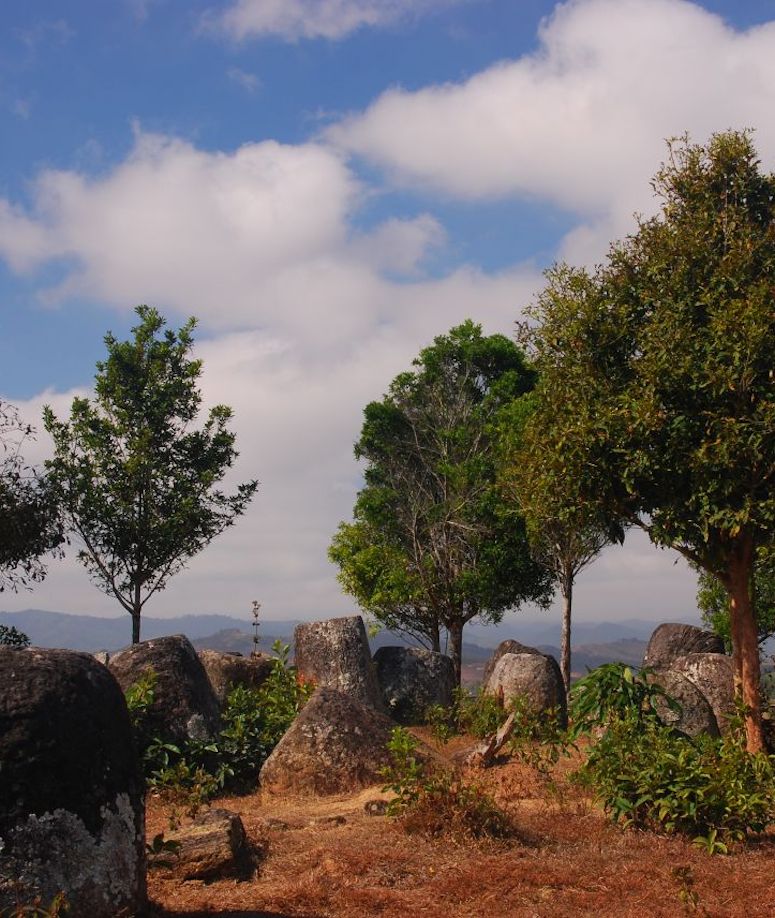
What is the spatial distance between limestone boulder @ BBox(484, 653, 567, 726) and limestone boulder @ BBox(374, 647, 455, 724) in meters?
1.27

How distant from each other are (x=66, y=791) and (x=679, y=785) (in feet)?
24.1

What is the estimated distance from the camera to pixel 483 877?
9.62m

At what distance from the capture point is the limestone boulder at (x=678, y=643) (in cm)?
2877

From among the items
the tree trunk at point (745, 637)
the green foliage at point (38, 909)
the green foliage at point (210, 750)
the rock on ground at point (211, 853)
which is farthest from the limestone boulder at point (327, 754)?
the green foliage at point (38, 909)

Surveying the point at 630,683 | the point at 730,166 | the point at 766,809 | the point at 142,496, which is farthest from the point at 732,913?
the point at 142,496

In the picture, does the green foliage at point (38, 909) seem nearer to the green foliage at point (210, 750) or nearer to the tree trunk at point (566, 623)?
the green foliage at point (210, 750)

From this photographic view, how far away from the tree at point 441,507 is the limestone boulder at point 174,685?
17.6 m

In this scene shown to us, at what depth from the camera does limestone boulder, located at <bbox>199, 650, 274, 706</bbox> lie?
69.1 ft

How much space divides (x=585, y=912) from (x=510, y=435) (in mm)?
22790

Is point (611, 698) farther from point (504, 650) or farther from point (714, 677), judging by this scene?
point (504, 650)

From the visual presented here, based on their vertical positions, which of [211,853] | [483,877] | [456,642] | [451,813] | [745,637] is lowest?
[483,877]

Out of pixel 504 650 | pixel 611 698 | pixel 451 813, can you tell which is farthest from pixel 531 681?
pixel 451 813

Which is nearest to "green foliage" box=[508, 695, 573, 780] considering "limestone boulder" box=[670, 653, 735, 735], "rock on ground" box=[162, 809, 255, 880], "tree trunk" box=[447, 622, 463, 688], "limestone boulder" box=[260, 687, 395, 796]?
"limestone boulder" box=[260, 687, 395, 796]

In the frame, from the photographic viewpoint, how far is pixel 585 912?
8.93 metres
